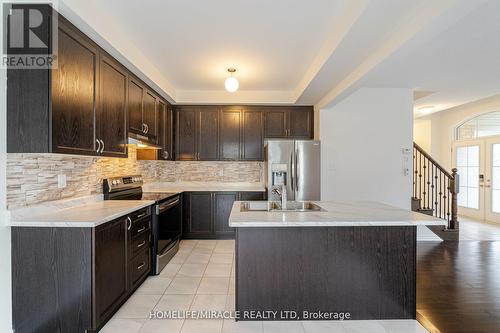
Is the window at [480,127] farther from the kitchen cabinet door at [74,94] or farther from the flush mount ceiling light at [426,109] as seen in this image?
the kitchen cabinet door at [74,94]

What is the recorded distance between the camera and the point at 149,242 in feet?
9.91

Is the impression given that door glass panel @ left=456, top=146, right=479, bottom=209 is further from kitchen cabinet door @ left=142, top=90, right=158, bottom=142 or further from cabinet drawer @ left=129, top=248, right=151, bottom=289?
cabinet drawer @ left=129, top=248, right=151, bottom=289

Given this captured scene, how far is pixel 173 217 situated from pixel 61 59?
2.39 meters

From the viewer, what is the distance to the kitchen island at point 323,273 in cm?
222

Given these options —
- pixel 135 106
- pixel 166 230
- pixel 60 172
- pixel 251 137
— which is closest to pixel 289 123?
Result: pixel 251 137

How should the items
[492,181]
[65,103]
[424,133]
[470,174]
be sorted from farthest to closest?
[424,133]
[470,174]
[492,181]
[65,103]

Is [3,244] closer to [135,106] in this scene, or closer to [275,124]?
[135,106]

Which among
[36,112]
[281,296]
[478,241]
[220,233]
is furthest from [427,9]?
[478,241]

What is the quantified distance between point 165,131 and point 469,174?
7056 millimetres

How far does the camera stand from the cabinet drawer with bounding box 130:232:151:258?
2.60 m

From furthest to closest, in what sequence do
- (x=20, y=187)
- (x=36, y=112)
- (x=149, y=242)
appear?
(x=149, y=242)
(x=20, y=187)
(x=36, y=112)

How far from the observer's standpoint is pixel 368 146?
459 cm

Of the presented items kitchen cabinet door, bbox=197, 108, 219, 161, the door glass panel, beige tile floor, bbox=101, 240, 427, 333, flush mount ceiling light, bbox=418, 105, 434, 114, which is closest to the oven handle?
beige tile floor, bbox=101, 240, 427, 333

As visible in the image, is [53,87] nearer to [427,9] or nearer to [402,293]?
[427,9]
